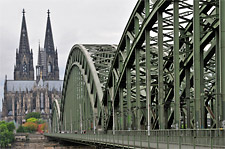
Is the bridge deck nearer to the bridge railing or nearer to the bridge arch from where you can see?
the bridge railing

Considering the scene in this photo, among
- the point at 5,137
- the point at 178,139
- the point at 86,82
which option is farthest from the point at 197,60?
the point at 5,137

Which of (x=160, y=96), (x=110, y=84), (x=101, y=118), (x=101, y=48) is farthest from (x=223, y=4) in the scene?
(x=101, y=48)

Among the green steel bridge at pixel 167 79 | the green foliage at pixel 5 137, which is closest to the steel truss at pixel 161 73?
the green steel bridge at pixel 167 79

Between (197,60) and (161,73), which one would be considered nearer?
(197,60)

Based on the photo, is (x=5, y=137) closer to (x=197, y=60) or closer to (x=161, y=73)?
(x=161, y=73)

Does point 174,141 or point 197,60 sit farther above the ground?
point 197,60

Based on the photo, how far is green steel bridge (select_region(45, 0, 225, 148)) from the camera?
89.1 ft

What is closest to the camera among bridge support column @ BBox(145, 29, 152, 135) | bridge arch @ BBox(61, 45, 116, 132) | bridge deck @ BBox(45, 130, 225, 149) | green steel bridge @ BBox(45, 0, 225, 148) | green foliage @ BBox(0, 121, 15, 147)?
bridge deck @ BBox(45, 130, 225, 149)

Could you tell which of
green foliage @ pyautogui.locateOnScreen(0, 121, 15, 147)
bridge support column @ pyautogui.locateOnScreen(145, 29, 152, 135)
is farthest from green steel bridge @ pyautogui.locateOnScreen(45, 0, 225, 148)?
green foliage @ pyautogui.locateOnScreen(0, 121, 15, 147)

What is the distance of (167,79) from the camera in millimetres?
44500

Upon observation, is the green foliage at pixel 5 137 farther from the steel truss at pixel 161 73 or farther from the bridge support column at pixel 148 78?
the bridge support column at pixel 148 78

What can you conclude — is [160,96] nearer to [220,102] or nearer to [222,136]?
[220,102]

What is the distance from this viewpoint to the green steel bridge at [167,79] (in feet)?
89.1

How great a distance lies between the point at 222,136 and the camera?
22.1 metres
